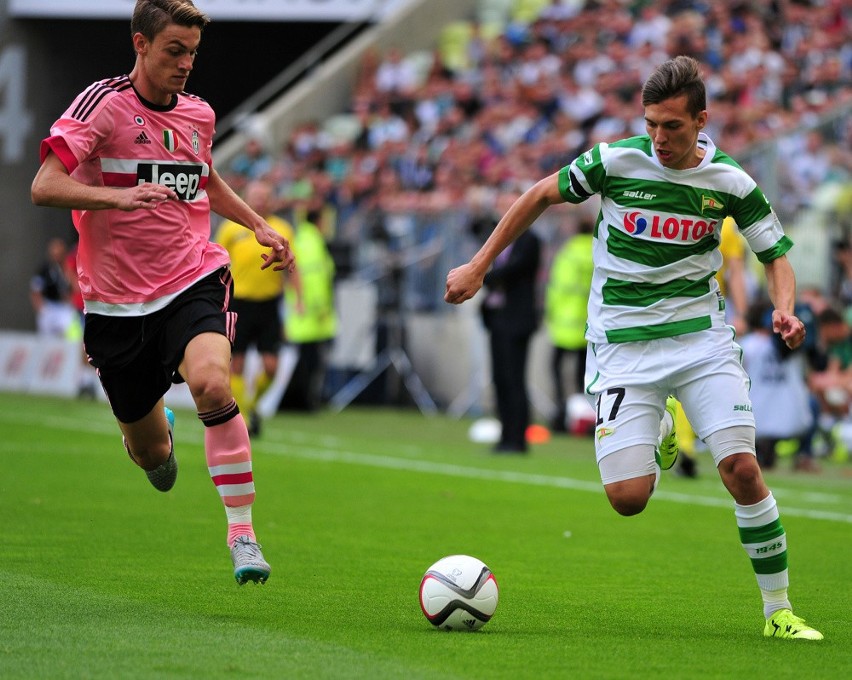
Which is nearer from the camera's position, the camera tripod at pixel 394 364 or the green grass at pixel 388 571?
the green grass at pixel 388 571

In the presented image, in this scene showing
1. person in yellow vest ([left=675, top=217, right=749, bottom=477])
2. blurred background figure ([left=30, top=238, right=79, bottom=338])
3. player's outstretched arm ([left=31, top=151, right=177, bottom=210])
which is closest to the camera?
player's outstretched arm ([left=31, top=151, right=177, bottom=210])

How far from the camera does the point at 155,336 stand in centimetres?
752

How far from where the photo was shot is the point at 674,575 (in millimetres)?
8656

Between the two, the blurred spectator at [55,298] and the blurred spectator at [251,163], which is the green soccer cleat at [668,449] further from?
the blurred spectator at [55,298]

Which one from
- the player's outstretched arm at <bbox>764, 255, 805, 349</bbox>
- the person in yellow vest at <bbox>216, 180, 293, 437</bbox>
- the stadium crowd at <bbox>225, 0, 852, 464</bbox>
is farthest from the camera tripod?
the player's outstretched arm at <bbox>764, 255, 805, 349</bbox>

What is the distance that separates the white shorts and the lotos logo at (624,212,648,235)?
0.48 metres

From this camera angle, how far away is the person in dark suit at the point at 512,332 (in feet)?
53.6

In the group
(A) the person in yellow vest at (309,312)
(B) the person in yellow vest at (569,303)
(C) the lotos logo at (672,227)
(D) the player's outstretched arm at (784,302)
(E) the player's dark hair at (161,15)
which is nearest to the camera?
(D) the player's outstretched arm at (784,302)

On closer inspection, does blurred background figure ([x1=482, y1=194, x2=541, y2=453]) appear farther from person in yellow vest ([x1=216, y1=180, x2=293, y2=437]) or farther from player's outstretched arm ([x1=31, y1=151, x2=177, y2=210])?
player's outstretched arm ([x1=31, y1=151, x2=177, y2=210])

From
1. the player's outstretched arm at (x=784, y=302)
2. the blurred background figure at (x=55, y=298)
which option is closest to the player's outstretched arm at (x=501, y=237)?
the player's outstretched arm at (x=784, y=302)

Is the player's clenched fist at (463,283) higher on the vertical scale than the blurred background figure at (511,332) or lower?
higher

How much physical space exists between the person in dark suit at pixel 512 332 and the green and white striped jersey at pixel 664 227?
9.13m

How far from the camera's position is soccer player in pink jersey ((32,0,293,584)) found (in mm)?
7164

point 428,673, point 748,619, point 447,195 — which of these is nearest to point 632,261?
point 748,619
